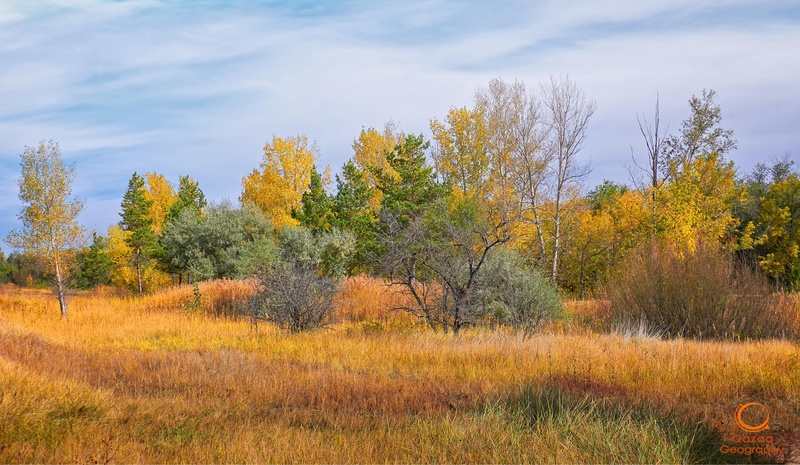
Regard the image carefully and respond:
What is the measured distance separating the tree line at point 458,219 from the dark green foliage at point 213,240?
0.35ft

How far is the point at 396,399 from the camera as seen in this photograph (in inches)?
285

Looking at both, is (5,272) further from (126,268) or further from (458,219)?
(458,219)

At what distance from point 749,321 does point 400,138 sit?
123 feet

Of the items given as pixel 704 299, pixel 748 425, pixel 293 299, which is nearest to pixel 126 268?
pixel 293 299

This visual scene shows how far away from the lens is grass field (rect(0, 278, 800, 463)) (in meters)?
5.40

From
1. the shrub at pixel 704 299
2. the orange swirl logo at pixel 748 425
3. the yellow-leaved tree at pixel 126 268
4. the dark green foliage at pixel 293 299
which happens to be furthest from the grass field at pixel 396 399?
the yellow-leaved tree at pixel 126 268

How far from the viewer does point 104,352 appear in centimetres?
1199

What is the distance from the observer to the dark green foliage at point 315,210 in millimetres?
33281

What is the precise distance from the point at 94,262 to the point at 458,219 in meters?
37.8

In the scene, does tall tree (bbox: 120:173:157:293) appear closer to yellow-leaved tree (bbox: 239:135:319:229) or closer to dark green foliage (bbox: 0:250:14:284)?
yellow-leaved tree (bbox: 239:135:319:229)

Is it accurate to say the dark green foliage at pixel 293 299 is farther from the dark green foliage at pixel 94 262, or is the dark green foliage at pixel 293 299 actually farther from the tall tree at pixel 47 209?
the dark green foliage at pixel 94 262

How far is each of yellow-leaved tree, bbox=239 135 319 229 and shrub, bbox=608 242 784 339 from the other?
26.0 meters

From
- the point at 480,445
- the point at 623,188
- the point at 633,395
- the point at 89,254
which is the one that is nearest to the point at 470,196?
the point at 623,188

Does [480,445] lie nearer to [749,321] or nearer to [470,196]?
[749,321]
